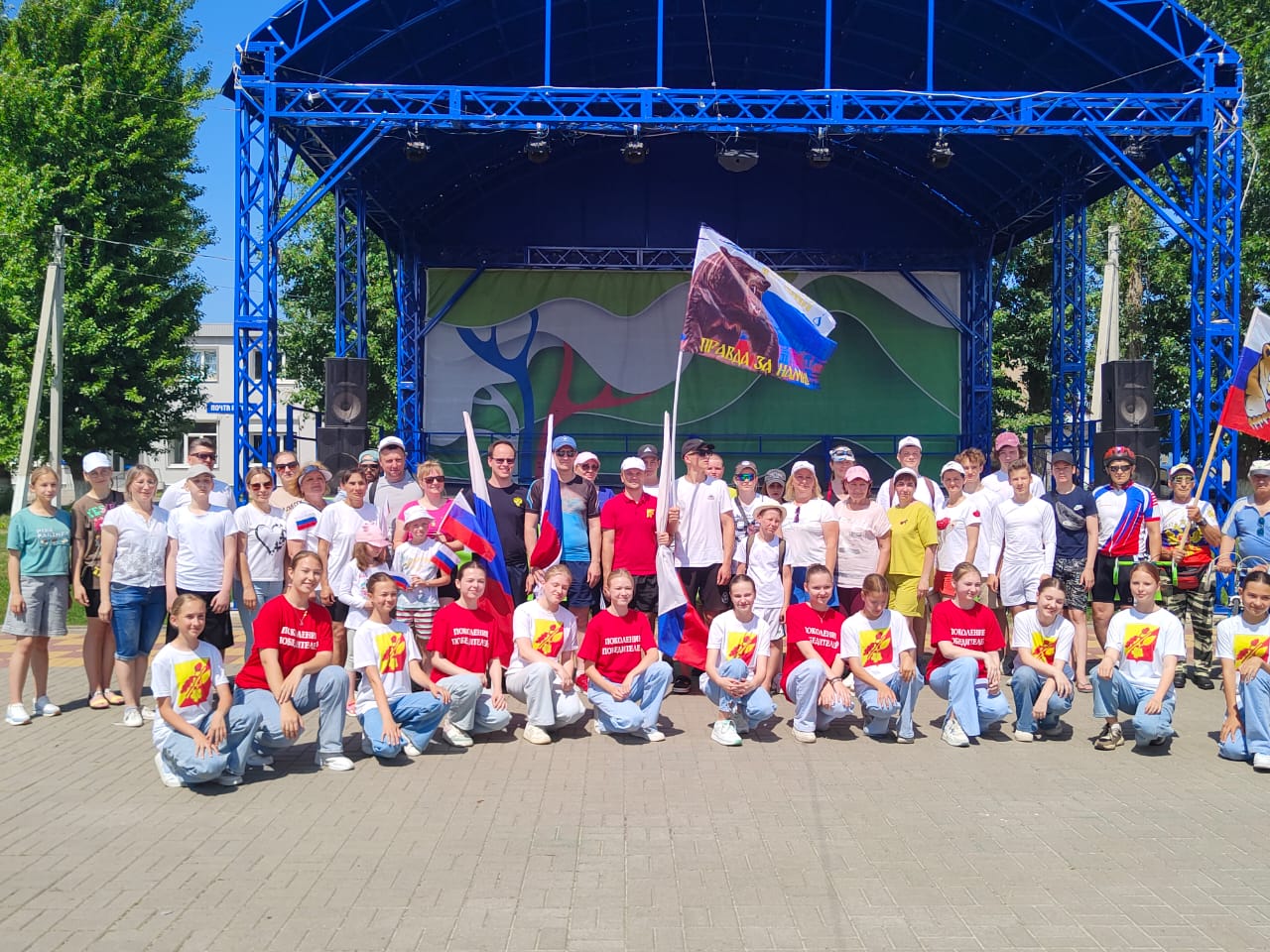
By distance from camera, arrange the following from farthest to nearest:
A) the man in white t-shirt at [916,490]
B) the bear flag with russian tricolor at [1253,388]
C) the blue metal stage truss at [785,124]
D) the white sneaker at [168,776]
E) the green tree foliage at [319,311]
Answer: the green tree foliage at [319,311]
the blue metal stage truss at [785,124]
the bear flag with russian tricolor at [1253,388]
the man in white t-shirt at [916,490]
the white sneaker at [168,776]

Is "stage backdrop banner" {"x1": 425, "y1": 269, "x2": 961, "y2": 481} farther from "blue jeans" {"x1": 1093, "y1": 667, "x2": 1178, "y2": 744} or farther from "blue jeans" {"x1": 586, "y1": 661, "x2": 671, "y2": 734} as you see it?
"blue jeans" {"x1": 1093, "y1": 667, "x2": 1178, "y2": 744}

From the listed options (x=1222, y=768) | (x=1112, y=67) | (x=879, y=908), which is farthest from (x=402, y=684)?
(x=1112, y=67)

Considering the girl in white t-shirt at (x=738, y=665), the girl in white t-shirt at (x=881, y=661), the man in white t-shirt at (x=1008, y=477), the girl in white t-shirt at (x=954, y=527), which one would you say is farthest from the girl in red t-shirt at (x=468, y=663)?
the man in white t-shirt at (x=1008, y=477)

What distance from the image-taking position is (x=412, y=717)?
6562mm

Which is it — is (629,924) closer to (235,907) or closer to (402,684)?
(235,907)

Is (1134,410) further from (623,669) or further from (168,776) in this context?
(168,776)

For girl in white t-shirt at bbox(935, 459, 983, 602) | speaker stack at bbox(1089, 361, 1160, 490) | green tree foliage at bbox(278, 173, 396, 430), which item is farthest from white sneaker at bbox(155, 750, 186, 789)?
green tree foliage at bbox(278, 173, 396, 430)

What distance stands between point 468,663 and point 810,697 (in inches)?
82.3

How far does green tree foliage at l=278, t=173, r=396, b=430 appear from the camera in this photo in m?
28.8

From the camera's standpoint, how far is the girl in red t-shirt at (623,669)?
6.96 m

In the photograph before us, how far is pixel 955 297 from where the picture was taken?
20.0 m

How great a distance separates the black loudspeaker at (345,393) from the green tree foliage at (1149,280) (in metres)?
13.8

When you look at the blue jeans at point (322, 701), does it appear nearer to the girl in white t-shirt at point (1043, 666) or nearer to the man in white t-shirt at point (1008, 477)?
the girl in white t-shirt at point (1043, 666)

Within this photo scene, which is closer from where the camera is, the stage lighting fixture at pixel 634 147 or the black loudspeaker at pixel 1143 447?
the black loudspeaker at pixel 1143 447
